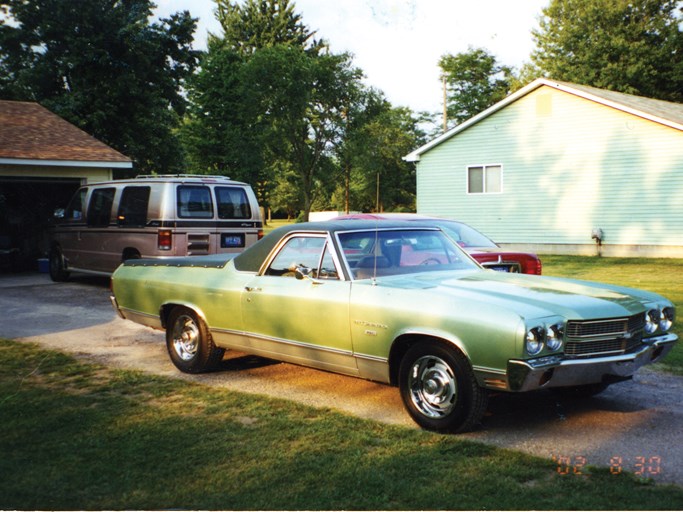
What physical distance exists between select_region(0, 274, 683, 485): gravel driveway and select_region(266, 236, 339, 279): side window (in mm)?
1097

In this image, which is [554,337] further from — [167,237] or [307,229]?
[167,237]

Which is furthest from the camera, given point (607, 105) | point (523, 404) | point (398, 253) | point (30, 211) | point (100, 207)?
point (607, 105)

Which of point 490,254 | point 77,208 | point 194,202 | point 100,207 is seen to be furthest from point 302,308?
point 77,208

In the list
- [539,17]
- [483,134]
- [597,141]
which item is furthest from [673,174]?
[539,17]

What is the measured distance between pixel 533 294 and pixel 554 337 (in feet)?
1.82

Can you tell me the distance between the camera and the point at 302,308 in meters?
6.09

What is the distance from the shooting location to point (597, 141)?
23094 mm

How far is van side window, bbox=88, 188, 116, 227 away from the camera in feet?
46.7

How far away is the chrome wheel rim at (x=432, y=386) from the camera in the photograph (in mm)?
5125

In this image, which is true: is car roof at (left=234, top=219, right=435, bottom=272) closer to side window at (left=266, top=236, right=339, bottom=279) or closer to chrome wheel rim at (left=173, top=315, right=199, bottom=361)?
side window at (left=266, top=236, right=339, bottom=279)

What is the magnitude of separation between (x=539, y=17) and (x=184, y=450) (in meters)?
56.3

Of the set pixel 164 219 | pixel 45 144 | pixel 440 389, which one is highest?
pixel 45 144

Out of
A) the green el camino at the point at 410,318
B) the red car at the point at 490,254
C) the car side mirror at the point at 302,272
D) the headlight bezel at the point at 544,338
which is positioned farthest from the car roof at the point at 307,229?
the red car at the point at 490,254

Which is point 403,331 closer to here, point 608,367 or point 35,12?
point 608,367
